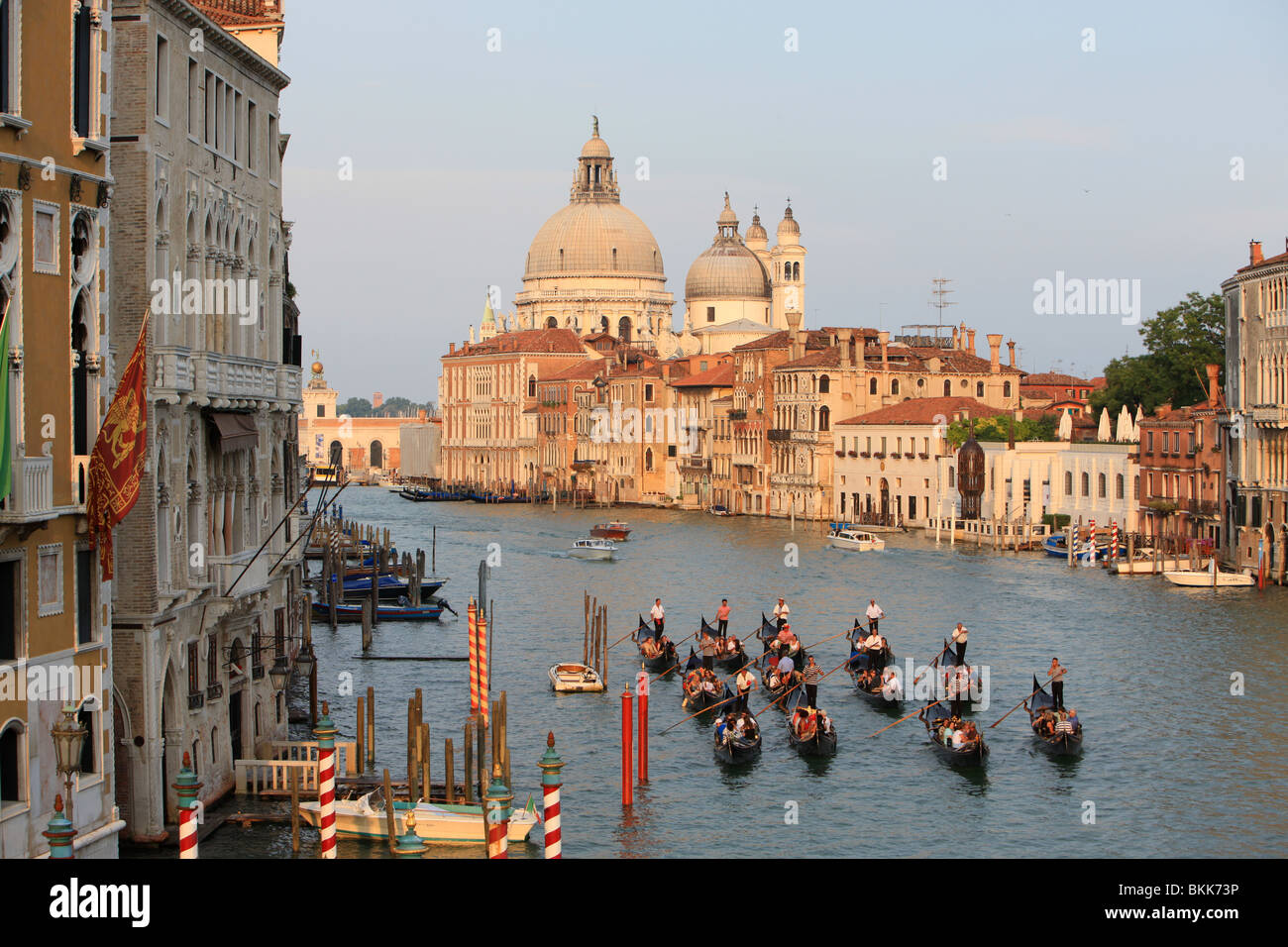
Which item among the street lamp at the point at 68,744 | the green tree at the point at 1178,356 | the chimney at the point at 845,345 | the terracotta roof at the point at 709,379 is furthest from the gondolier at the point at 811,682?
the terracotta roof at the point at 709,379

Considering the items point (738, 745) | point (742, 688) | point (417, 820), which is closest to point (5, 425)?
point (417, 820)

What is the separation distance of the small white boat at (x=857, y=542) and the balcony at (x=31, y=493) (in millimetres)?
42687

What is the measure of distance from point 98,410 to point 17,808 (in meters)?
2.78

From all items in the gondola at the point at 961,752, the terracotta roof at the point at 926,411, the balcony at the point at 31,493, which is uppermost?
the terracotta roof at the point at 926,411

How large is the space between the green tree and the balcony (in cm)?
4876

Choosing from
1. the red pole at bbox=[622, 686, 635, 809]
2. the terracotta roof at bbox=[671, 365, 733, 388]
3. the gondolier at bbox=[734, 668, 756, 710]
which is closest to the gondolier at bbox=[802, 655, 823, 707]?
the gondolier at bbox=[734, 668, 756, 710]

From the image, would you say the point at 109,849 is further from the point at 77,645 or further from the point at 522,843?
the point at 522,843

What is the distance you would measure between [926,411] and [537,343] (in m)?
44.1

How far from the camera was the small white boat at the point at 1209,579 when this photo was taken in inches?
1547

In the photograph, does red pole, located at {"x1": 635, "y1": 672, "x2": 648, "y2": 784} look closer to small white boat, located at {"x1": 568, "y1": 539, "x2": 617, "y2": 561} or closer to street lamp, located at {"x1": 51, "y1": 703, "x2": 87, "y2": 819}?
street lamp, located at {"x1": 51, "y1": 703, "x2": 87, "y2": 819}

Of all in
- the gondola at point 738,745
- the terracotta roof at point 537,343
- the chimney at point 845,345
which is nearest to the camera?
the gondola at point 738,745

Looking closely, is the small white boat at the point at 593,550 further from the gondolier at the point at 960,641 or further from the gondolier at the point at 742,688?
the gondolier at the point at 742,688

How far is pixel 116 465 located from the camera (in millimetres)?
11734
